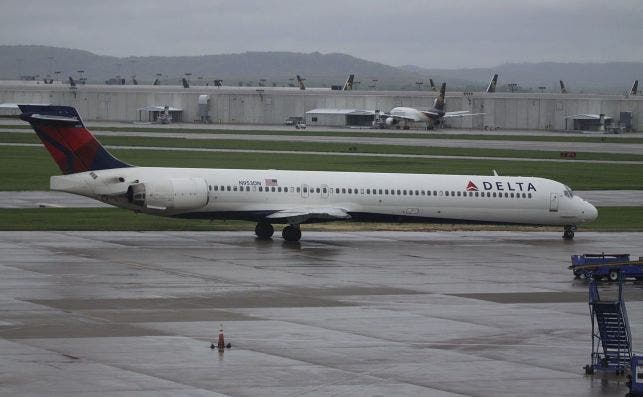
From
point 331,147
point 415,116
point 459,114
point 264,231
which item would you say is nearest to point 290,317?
point 264,231

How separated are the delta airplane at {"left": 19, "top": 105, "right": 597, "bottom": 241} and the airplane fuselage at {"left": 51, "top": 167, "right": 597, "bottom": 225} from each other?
0.04 metres

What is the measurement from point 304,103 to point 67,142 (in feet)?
436

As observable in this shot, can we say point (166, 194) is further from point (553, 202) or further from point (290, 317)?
point (553, 202)

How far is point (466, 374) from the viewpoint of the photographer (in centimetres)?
2528

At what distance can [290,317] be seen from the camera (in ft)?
103

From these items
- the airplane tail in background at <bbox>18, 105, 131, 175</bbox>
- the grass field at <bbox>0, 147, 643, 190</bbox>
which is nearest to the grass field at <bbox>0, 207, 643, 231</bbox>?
the airplane tail in background at <bbox>18, 105, 131, 175</bbox>

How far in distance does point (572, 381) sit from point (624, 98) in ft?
484

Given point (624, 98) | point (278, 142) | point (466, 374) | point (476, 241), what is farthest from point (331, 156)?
point (624, 98)

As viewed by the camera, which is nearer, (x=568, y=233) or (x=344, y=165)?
(x=568, y=233)

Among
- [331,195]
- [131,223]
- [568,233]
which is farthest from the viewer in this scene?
[131,223]

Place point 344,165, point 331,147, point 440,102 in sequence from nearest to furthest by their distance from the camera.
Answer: point 344,165
point 331,147
point 440,102

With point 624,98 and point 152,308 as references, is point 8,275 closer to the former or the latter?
point 152,308

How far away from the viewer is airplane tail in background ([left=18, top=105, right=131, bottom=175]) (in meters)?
47.1

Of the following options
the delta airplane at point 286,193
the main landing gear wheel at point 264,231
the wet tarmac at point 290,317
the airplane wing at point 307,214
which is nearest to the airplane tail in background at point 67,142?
the delta airplane at point 286,193
